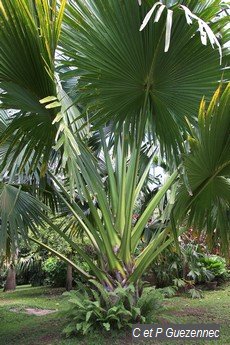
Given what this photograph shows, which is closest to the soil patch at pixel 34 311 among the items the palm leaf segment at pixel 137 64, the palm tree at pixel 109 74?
the palm tree at pixel 109 74

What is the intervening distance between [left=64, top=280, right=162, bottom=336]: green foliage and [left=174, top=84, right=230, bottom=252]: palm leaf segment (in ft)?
3.77

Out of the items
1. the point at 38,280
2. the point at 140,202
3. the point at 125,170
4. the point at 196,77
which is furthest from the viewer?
the point at 38,280

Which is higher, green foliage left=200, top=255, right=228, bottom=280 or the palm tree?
the palm tree

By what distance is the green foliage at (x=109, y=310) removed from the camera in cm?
438

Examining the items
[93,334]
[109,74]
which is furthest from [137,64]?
[93,334]

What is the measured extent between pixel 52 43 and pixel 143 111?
0.98 m

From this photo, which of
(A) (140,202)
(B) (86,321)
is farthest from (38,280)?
(B) (86,321)

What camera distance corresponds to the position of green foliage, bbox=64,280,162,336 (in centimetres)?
438

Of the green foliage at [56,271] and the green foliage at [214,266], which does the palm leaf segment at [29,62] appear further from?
the green foliage at [56,271]

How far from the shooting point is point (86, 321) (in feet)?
14.4

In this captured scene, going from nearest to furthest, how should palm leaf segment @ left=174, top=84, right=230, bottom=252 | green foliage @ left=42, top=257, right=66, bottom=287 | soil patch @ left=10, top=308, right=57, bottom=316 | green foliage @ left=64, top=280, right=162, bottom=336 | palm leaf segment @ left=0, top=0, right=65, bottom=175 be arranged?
palm leaf segment @ left=0, top=0, right=65, bottom=175 < palm leaf segment @ left=174, top=84, right=230, bottom=252 < green foliage @ left=64, top=280, right=162, bottom=336 < soil patch @ left=10, top=308, right=57, bottom=316 < green foliage @ left=42, top=257, right=66, bottom=287

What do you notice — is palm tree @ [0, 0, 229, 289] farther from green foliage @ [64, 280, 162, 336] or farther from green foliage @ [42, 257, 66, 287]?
green foliage @ [42, 257, 66, 287]

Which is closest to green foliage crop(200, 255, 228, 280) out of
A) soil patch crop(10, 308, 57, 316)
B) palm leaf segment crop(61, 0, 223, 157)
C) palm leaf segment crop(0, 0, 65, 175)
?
soil patch crop(10, 308, 57, 316)

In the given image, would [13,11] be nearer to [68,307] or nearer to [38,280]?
[68,307]
